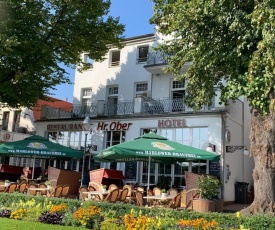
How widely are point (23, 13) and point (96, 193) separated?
351 inches

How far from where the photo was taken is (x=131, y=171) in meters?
19.7

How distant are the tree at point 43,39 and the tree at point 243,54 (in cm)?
690

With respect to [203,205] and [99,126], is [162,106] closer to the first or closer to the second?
[99,126]

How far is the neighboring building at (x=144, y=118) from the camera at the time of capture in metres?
18.0

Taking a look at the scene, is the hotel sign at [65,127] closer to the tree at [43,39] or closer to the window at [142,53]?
the tree at [43,39]

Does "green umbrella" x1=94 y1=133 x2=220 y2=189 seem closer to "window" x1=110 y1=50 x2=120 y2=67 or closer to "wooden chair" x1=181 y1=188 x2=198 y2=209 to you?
"wooden chair" x1=181 y1=188 x2=198 y2=209

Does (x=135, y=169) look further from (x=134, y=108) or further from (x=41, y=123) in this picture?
(x=41, y=123)

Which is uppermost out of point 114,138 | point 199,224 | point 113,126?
point 113,126

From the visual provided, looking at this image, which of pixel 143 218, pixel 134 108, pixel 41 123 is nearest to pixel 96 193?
pixel 143 218

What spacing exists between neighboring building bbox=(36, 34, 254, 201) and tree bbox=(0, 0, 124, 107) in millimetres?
4241

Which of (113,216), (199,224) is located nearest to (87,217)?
(113,216)

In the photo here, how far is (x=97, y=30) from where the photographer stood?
1772cm

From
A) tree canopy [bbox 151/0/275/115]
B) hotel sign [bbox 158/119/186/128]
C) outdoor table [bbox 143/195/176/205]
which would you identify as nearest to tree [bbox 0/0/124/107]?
hotel sign [bbox 158/119/186/128]

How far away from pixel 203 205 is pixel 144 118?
9.67 metres
